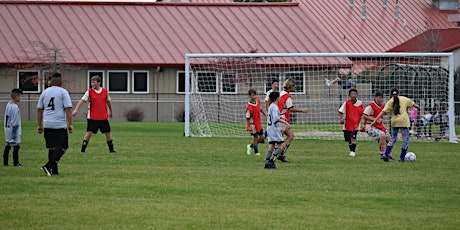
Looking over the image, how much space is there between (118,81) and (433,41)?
17.9 m

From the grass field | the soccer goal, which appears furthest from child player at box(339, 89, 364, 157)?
the soccer goal

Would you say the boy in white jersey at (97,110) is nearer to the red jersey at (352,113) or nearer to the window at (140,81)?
the red jersey at (352,113)

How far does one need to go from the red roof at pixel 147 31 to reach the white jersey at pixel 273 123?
1326 inches

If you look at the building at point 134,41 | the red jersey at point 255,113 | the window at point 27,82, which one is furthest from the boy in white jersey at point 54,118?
the window at point 27,82

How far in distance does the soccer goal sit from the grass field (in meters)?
10.6

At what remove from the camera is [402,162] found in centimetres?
2181

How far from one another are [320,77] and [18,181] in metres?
32.6

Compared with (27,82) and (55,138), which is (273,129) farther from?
(27,82)

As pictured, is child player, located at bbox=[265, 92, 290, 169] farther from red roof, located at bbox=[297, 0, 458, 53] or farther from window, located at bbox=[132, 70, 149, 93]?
red roof, located at bbox=[297, 0, 458, 53]

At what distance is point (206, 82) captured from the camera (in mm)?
43031

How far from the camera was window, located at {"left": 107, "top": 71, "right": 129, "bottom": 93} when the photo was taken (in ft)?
180

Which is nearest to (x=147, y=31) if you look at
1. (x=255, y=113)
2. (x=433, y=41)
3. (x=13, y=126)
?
Result: (x=433, y=41)

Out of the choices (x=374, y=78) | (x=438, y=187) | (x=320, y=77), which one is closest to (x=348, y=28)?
(x=320, y=77)

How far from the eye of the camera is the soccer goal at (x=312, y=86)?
114 feet
